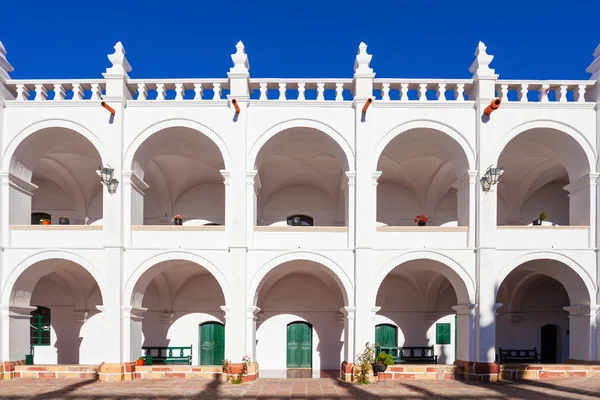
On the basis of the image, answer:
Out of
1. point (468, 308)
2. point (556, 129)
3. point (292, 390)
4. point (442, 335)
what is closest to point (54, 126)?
point (292, 390)

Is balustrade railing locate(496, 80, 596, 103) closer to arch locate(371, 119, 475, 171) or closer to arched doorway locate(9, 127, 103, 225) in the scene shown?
arch locate(371, 119, 475, 171)

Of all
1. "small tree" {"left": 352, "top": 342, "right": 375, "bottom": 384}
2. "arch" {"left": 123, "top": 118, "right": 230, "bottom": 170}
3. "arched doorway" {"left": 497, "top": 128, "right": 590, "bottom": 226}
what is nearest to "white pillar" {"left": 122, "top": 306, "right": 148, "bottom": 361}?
"arch" {"left": 123, "top": 118, "right": 230, "bottom": 170}

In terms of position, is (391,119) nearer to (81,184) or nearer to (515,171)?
(515,171)

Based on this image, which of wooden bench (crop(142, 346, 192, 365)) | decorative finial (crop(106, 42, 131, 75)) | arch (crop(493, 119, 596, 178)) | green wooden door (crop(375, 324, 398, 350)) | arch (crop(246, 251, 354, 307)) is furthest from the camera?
green wooden door (crop(375, 324, 398, 350))

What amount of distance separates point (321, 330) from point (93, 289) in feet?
29.5

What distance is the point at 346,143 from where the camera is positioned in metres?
15.6

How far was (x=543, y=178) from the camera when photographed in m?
20.3

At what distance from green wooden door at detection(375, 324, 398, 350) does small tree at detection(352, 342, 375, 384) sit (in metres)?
5.74

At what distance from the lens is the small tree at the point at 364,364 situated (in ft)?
47.9

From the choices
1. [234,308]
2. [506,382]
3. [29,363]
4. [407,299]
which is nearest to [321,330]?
[407,299]

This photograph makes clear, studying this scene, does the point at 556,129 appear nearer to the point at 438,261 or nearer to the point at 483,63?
the point at 483,63

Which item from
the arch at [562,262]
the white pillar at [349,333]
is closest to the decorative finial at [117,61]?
the white pillar at [349,333]

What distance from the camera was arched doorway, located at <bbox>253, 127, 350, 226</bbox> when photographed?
63.4 feet

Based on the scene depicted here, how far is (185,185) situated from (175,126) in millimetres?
5699
